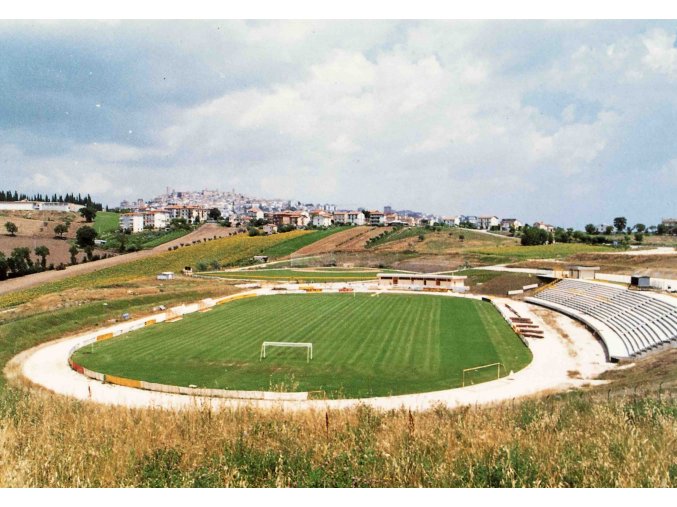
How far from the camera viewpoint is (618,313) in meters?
33.5

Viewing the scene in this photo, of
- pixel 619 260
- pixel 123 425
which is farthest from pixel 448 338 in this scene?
pixel 619 260

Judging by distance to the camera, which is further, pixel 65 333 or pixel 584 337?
pixel 65 333

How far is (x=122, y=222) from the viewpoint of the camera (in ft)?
432

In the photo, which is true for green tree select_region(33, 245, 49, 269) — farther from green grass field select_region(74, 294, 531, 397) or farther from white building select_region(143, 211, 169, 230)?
white building select_region(143, 211, 169, 230)

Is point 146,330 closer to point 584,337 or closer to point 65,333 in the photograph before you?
point 65,333

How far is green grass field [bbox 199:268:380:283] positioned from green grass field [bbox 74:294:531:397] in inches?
883

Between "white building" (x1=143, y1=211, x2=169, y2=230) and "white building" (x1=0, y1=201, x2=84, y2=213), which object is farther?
"white building" (x1=143, y1=211, x2=169, y2=230)


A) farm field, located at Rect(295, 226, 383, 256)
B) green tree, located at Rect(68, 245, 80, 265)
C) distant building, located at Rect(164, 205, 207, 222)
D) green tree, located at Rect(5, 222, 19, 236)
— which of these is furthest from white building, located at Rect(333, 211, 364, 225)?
green tree, located at Rect(68, 245, 80, 265)

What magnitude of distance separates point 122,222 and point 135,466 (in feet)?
447

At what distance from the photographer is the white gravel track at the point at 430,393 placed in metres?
18.5

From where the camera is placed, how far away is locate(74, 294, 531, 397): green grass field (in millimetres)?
22031

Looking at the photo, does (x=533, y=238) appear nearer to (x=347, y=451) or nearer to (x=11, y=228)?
(x=347, y=451)

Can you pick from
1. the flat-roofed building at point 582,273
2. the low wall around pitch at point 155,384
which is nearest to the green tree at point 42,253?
the low wall around pitch at point 155,384

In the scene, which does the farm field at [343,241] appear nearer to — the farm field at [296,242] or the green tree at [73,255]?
the farm field at [296,242]
